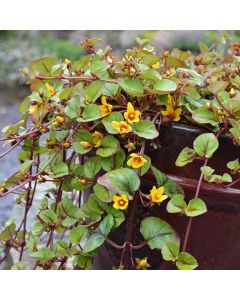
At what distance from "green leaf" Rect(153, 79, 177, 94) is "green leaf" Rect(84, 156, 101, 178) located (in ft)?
0.52

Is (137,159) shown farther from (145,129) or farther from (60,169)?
(60,169)

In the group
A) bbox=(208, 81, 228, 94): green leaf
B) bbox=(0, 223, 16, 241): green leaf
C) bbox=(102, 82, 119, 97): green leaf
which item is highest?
bbox=(208, 81, 228, 94): green leaf

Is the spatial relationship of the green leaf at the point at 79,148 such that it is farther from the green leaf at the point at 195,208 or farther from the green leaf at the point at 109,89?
the green leaf at the point at 195,208

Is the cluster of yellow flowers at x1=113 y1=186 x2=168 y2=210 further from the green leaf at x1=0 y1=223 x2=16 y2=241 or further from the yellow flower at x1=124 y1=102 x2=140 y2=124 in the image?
the green leaf at x1=0 y1=223 x2=16 y2=241

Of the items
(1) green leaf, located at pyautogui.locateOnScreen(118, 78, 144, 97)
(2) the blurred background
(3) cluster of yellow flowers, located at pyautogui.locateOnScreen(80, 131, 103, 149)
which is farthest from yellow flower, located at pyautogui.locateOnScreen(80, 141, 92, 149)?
(2) the blurred background

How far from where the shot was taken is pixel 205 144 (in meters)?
0.81

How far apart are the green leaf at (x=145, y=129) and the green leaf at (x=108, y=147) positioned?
43 mm

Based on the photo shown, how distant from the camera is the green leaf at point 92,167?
875mm

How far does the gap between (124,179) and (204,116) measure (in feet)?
0.57

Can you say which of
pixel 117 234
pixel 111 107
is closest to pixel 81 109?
pixel 111 107

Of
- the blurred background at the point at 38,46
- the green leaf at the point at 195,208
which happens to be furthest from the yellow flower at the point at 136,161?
the blurred background at the point at 38,46

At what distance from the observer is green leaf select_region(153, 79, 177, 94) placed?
2.72ft

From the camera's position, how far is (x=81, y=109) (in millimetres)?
891

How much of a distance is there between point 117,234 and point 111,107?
0.94ft
